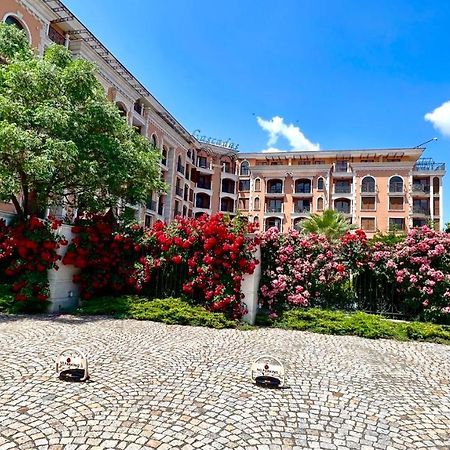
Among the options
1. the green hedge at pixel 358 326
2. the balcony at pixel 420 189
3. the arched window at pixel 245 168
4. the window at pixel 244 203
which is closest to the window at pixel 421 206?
the balcony at pixel 420 189

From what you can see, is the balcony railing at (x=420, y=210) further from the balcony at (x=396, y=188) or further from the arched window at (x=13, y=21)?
the arched window at (x=13, y=21)

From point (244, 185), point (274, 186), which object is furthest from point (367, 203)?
point (244, 185)

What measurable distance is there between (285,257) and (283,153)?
37559 mm

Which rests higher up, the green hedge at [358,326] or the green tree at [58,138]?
the green tree at [58,138]

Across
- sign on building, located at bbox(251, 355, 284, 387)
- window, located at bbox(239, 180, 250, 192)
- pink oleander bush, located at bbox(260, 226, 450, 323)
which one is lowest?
sign on building, located at bbox(251, 355, 284, 387)

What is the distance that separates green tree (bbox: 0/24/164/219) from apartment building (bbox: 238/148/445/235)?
2863 cm

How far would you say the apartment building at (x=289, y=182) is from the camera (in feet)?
116

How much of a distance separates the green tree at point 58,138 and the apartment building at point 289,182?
18.2 meters

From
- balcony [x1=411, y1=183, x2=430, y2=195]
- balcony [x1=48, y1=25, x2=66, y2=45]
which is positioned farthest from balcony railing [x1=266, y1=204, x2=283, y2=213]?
balcony [x1=48, y1=25, x2=66, y2=45]

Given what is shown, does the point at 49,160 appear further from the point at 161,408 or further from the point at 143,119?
the point at 143,119

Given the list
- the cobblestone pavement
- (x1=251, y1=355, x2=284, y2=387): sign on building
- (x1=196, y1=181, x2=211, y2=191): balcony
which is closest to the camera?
the cobblestone pavement

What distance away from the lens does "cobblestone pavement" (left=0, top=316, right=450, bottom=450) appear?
3590 millimetres

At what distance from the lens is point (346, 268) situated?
1038 centimetres

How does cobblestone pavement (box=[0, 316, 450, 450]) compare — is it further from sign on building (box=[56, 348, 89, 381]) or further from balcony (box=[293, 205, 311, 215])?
balcony (box=[293, 205, 311, 215])
